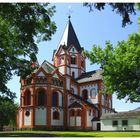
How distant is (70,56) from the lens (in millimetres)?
34906

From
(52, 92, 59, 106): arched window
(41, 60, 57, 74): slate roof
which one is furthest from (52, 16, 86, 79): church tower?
(52, 92, 59, 106): arched window

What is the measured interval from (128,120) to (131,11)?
2242 cm

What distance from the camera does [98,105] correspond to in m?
32.3

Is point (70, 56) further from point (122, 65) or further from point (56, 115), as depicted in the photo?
point (122, 65)

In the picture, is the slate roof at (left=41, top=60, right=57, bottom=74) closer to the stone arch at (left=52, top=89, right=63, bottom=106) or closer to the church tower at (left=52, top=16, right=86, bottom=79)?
the stone arch at (left=52, top=89, right=63, bottom=106)

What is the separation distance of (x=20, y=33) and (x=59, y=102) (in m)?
21.3

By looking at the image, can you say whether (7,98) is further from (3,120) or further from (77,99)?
(3,120)

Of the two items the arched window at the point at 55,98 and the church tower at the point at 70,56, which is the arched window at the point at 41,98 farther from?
the church tower at the point at 70,56

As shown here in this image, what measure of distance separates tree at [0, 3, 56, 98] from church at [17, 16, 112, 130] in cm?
1370

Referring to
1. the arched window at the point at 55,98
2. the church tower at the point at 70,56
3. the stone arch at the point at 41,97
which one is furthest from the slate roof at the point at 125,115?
the church tower at the point at 70,56

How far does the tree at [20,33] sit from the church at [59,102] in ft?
44.9

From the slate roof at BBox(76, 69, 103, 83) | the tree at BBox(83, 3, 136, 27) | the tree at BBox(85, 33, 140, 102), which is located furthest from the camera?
the slate roof at BBox(76, 69, 103, 83)

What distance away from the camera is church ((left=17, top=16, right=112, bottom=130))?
2884cm

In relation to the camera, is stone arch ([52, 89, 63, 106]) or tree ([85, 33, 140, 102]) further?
stone arch ([52, 89, 63, 106])
